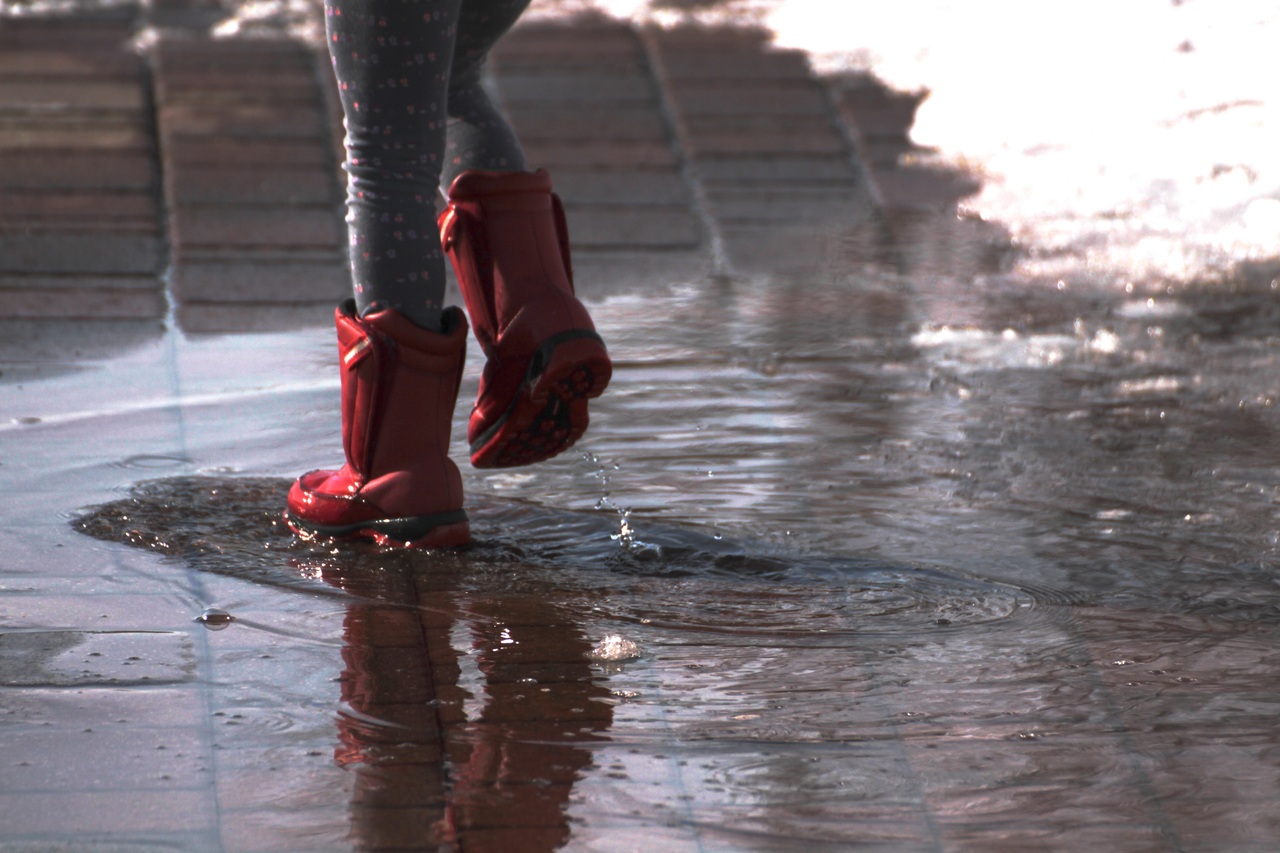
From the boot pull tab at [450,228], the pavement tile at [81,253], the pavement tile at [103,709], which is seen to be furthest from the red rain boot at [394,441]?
the pavement tile at [81,253]

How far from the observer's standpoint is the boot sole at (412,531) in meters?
2.21

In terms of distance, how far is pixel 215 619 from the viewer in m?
1.96

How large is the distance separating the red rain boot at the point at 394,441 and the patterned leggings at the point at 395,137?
1.5 inches

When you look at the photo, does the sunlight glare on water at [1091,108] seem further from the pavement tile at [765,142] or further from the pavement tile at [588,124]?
the pavement tile at [588,124]

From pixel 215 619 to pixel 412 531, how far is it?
319mm

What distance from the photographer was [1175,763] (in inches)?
A: 65.6

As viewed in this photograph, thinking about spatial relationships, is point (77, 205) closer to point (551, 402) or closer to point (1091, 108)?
point (551, 402)

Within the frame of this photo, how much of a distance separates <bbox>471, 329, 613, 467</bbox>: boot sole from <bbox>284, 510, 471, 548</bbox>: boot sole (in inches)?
4.4

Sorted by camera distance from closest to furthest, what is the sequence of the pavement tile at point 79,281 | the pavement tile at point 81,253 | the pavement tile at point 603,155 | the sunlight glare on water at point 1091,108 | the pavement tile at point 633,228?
the pavement tile at point 79,281 < the pavement tile at point 81,253 < the pavement tile at point 633,228 < the sunlight glare on water at point 1091,108 < the pavement tile at point 603,155

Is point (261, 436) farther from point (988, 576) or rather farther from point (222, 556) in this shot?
point (988, 576)

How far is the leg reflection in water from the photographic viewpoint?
5.00 ft

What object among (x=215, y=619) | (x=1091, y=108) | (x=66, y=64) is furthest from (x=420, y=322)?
(x=1091, y=108)

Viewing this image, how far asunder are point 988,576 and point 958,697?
0.37 meters

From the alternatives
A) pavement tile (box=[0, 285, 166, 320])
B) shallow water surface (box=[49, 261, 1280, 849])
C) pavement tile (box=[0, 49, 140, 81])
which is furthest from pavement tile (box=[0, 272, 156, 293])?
pavement tile (box=[0, 49, 140, 81])
